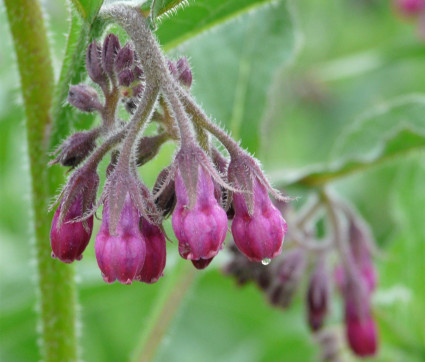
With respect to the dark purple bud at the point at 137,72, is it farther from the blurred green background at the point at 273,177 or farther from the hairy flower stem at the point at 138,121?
the blurred green background at the point at 273,177

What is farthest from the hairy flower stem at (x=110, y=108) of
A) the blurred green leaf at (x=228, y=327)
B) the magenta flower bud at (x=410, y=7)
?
the magenta flower bud at (x=410, y=7)

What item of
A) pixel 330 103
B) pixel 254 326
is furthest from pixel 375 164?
pixel 330 103

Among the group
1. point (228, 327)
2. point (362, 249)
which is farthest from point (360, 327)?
point (228, 327)

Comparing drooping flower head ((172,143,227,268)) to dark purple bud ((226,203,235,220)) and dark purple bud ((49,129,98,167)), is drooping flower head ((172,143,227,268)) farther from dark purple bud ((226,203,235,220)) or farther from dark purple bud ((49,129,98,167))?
dark purple bud ((49,129,98,167))

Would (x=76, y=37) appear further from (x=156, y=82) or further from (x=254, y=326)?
(x=254, y=326)

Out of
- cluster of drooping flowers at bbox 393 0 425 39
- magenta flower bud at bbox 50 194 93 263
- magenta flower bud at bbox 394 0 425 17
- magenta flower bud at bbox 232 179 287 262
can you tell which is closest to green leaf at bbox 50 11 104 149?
magenta flower bud at bbox 50 194 93 263
